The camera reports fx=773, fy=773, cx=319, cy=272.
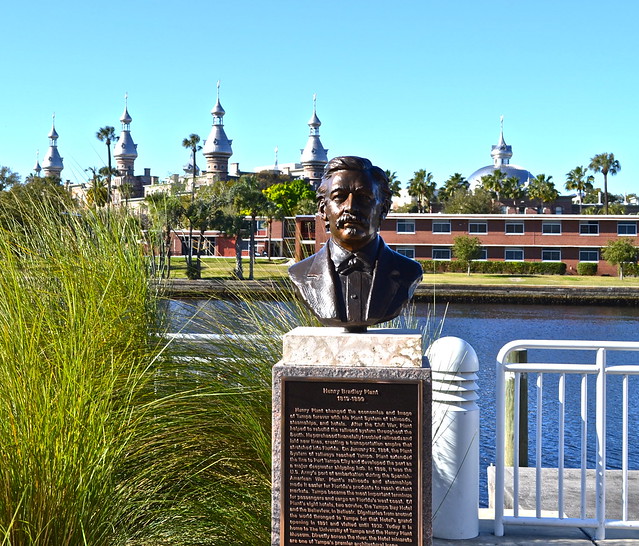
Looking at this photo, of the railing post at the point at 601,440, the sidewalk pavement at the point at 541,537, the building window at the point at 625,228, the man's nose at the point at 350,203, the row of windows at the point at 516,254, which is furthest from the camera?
the row of windows at the point at 516,254

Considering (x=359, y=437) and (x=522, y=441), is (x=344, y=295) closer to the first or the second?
(x=359, y=437)

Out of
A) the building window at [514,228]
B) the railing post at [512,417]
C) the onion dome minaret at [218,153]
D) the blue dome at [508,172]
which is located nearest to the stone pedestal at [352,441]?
the railing post at [512,417]

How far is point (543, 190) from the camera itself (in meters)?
76.2

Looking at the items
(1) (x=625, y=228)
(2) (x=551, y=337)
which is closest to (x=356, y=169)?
(2) (x=551, y=337)

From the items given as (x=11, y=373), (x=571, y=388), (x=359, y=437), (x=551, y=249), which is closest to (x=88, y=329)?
A: (x=11, y=373)

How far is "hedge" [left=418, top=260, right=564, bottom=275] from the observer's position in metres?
49.2

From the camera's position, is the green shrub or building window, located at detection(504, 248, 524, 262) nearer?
the green shrub

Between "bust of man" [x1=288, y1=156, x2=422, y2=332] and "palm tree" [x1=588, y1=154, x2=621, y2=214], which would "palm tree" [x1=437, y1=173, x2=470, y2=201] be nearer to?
"palm tree" [x1=588, y1=154, x2=621, y2=214]

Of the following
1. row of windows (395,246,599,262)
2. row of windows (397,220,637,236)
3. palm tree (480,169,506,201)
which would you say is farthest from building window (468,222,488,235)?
palm tree (480,169,506,201)

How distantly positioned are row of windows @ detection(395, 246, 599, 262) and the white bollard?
45.2 metres

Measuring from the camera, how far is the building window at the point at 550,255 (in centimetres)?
4997

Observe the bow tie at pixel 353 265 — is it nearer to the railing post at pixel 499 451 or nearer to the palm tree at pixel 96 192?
the railing post at pixel 499 451

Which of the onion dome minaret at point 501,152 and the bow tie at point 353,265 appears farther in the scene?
the onion dome minaret at point 501,152

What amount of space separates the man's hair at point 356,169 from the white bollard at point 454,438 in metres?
1.09
